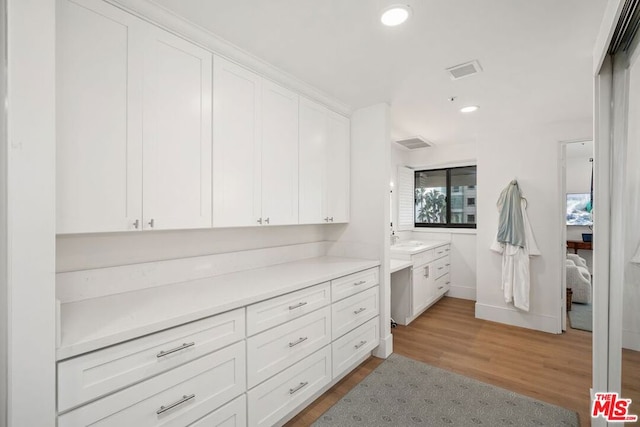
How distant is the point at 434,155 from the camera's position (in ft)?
16.0

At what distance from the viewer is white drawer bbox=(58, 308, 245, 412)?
3.48 ft

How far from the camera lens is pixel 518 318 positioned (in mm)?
3600

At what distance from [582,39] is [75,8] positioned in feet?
9.07

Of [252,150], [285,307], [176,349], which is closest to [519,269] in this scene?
[285,307]

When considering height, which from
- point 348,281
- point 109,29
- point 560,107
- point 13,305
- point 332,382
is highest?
point 560,107

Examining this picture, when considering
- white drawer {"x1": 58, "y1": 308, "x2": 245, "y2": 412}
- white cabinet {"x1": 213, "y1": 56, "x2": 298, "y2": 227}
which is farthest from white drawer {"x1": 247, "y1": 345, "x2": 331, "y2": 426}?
white cabinet {"x1": 213, "y1": 56, "x2": 298, "y2": 227}

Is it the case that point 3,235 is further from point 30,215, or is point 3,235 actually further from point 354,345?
point 354,345

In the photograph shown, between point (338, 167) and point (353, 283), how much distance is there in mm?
1127

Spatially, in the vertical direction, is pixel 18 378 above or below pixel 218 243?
below

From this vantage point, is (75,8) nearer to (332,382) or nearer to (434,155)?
(332,382)

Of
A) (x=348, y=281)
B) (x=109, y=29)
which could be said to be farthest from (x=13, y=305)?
(x=348, y=281)

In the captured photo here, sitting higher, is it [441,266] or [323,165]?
[323,165]

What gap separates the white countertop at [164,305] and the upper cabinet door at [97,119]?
15.8 inches

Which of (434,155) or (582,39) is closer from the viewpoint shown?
(582,39)
